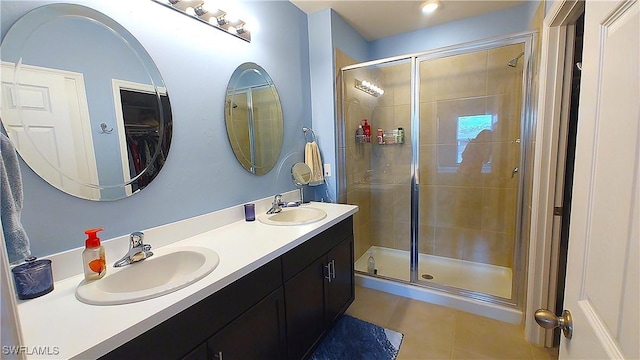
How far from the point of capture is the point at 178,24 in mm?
1325

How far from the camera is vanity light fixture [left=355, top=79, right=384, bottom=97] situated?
100 inches

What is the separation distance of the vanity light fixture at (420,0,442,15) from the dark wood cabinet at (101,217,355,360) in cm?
183

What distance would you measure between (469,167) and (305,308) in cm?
204

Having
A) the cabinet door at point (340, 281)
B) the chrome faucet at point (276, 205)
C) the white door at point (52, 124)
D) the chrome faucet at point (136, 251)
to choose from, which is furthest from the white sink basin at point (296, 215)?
the white door at point (52, 124)

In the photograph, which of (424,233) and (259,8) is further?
(424,233)

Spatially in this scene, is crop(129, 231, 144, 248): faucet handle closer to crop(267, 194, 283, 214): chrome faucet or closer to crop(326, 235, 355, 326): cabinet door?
crop(267, 194, 283, 214): chrome faucet

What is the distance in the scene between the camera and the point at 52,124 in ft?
3.12

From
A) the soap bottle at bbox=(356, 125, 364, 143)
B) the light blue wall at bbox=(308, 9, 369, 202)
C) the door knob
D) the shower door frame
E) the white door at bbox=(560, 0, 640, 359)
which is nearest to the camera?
the white door at bbox=(560, 0, 640, 359)

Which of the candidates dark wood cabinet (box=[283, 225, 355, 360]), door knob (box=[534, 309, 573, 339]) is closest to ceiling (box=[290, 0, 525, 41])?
dark wood cabinet (box=[283, 225, 355, 360])

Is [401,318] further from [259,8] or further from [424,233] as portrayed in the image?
[259,8]

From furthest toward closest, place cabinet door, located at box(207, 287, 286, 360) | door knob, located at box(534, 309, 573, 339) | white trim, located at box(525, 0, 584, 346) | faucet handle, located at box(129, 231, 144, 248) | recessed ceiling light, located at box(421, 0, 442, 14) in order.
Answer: recessed ceiling light, located at box(421, 0, 442, 14) → white trim, located at box(525, 0, 584, 346) → faucet handle, located at box(129, 231, 144, 248) → cabinet door, located at box(207, 287, 286, 360) → door knob, located at box(534, 309, 573, 339)

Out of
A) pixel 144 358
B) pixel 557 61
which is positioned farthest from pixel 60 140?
pixel 557 61

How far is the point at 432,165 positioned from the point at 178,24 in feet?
7.79

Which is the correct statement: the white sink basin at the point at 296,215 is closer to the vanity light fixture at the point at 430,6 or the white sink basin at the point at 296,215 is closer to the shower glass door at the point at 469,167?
the shower glass door at the point at 469,167
